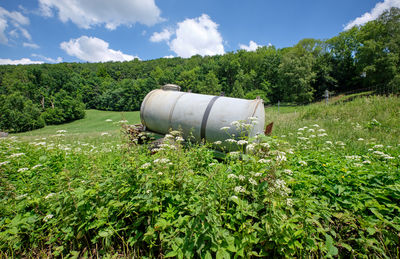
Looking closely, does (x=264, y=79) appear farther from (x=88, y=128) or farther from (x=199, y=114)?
(x=199, y=114)

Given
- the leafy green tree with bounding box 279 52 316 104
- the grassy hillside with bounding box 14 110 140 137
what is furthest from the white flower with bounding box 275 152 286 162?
the leafy green tree with bounding box 279 52 316 104

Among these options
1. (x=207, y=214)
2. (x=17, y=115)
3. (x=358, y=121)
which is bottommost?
(x=17, y=115)

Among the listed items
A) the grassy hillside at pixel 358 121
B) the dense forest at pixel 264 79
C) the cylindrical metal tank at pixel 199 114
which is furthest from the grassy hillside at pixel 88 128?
the grassy hillside at pixel 358 121

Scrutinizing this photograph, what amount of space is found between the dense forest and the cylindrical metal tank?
28.2 metres

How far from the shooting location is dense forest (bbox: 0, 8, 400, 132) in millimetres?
28375

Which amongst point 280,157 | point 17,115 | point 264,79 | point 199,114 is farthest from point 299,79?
point 17,115

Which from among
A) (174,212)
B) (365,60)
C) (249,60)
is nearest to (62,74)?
(249,60)

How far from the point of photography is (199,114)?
5.64 metres

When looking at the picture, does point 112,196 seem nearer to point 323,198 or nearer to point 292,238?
point 292,238

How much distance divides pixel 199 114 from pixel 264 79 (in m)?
53.6

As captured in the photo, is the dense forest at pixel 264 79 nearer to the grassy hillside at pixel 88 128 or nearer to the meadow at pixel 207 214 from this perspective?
the grassy hillside at pixel 88 128

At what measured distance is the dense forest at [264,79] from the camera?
28375 millimetres

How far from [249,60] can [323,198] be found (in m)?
66.8

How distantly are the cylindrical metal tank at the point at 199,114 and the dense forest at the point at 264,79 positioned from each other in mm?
28190
